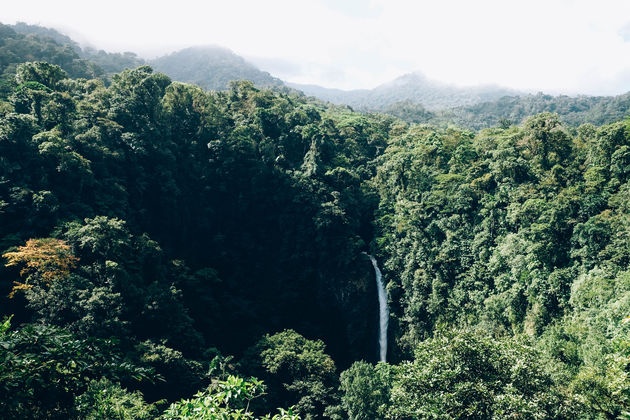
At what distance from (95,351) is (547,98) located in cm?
12395

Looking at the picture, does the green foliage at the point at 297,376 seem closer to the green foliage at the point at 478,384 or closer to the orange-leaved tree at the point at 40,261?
the green foliage at the point at 478,384

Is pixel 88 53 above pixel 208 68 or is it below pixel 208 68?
below

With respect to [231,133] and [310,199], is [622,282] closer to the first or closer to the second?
[310,199]

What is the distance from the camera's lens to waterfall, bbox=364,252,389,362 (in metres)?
27.5

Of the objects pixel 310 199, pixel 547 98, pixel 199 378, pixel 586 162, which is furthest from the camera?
pixel 547 98

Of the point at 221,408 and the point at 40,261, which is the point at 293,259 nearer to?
the point at 40,261

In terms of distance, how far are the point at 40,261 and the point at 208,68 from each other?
131942mm

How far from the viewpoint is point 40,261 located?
16.4 metres

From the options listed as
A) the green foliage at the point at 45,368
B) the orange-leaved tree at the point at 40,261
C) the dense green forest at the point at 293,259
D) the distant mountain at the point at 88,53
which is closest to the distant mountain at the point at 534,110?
the dense green forest at the point at 293,259

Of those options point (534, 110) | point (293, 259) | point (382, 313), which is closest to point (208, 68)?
point (534, 110)

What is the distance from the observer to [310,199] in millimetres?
30625

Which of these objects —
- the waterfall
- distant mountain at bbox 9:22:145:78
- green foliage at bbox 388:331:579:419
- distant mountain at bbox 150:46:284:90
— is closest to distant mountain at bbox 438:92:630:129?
distant mountain at bbox 150:46:284:90

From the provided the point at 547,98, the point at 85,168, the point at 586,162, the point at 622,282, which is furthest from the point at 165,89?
the point at 547,98

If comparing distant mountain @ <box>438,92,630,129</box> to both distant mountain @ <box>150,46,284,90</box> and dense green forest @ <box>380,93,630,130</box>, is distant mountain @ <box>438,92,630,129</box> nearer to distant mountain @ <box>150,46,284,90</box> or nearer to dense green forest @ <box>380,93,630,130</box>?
dense green forest @ <box>380,93,630,130</box>
